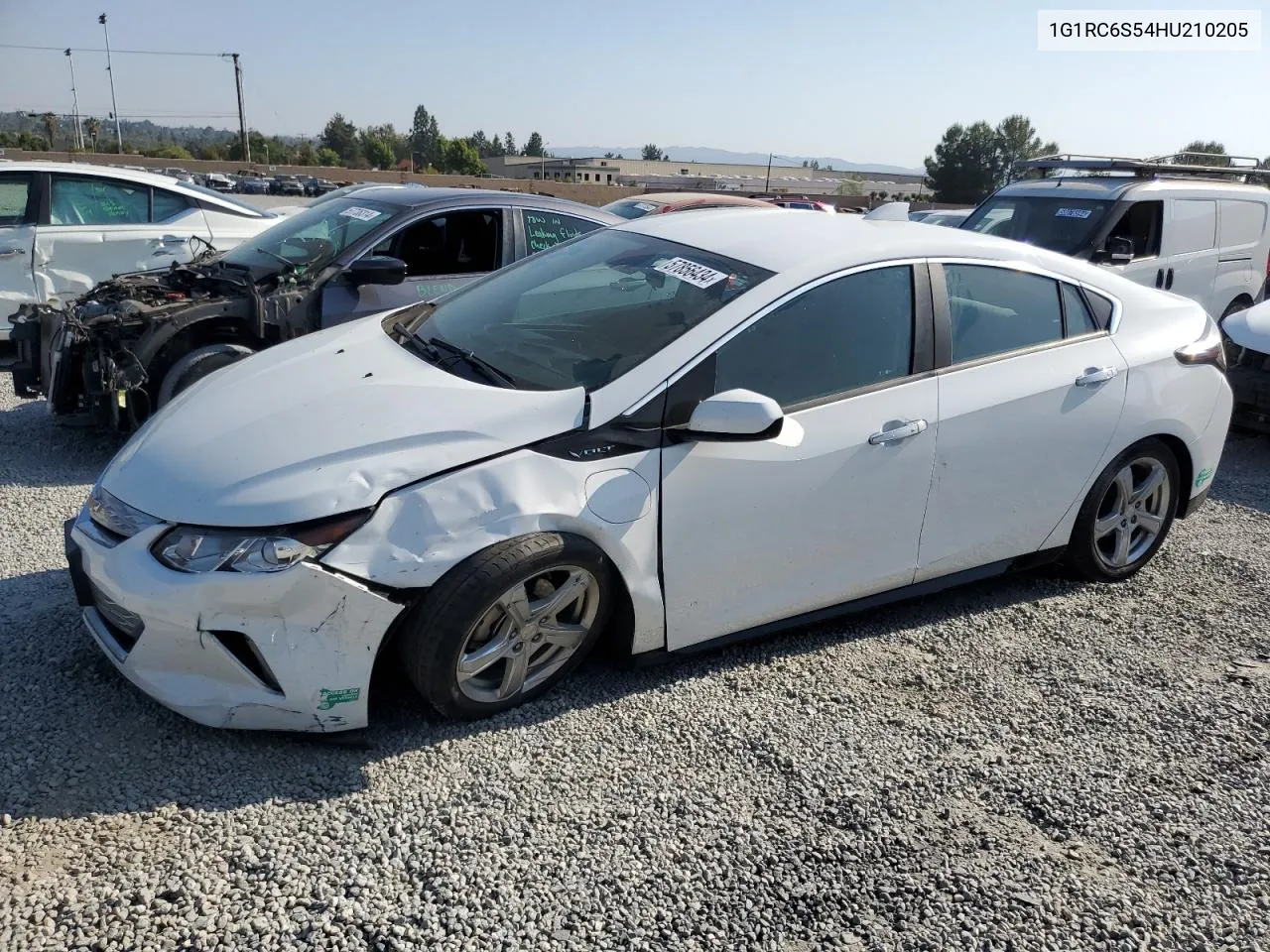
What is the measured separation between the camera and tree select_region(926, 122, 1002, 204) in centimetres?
9044

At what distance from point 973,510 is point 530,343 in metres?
1.82

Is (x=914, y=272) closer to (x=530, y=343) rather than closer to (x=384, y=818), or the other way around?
(x=530, y=343)

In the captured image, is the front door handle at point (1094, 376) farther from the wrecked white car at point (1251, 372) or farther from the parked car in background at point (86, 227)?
Answer: the parked car in background at point (86, 227)

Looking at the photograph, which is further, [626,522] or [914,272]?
[914,272]

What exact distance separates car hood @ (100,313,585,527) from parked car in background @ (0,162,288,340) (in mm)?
5029

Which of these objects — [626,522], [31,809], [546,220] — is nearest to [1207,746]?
[626,522]

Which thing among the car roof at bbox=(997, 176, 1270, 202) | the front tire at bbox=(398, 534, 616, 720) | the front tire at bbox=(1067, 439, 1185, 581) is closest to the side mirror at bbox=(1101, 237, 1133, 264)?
the car roof at bbox=(997, 176, 1270, 202)

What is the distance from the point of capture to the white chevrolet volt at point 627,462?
2.80 meters

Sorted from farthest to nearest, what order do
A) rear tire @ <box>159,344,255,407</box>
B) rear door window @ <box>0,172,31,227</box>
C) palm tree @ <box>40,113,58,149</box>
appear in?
palm tree @ <box>40,113,58,149</box>, rear door window @ <box>0,172,31,227</box>, rear tire @ <box>159,344,255,407</box>

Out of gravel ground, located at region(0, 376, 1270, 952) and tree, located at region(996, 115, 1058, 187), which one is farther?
tree, located at region(996, 115, 1058, 187)

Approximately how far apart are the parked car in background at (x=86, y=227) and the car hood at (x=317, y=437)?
16.5ft

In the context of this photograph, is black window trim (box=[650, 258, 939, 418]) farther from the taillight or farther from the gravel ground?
the taillight

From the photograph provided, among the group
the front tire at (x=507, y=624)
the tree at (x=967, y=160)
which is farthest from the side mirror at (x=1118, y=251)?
the tree at (x=967, y=160)

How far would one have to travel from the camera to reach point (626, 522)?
308 centimetres
